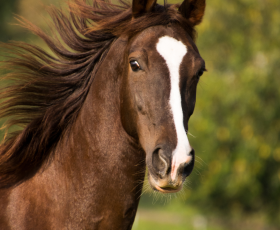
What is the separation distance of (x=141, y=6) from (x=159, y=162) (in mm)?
1207

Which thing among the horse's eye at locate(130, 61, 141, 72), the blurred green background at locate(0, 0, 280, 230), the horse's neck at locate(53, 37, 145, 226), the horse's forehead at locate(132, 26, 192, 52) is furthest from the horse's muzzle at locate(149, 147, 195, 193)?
the blurred green background at locate(0, 0, 280, 230)

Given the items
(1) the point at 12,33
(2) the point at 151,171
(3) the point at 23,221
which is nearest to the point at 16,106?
(3) the point at 23,221

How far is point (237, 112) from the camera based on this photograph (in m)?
11.4

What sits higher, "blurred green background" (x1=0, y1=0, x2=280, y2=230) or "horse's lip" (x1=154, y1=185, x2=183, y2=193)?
"horse's lip" (x1=154, y1=185, x2=183, y2=193)

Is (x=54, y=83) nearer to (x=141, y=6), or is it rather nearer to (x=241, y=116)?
(x=141, y=6)

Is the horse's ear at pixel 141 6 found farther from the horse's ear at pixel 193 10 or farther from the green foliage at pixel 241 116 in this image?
the green foliage at pixel 241 116

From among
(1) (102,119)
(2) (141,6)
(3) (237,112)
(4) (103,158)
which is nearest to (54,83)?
(1) (102,119)

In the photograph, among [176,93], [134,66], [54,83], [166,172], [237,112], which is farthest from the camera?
[237,112]

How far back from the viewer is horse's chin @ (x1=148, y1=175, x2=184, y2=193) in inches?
93.1

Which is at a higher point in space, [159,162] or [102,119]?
[102,119]

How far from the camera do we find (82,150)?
9.41 feet

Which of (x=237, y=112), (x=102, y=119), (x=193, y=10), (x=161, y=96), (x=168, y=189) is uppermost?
(x=193, y=10)

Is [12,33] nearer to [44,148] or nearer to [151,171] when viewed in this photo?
[44,148]

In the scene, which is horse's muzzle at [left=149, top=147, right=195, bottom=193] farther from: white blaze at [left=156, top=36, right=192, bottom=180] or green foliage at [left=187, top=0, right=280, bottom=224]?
green foliage at [left=187, top=0, right=280, bottom=224]
